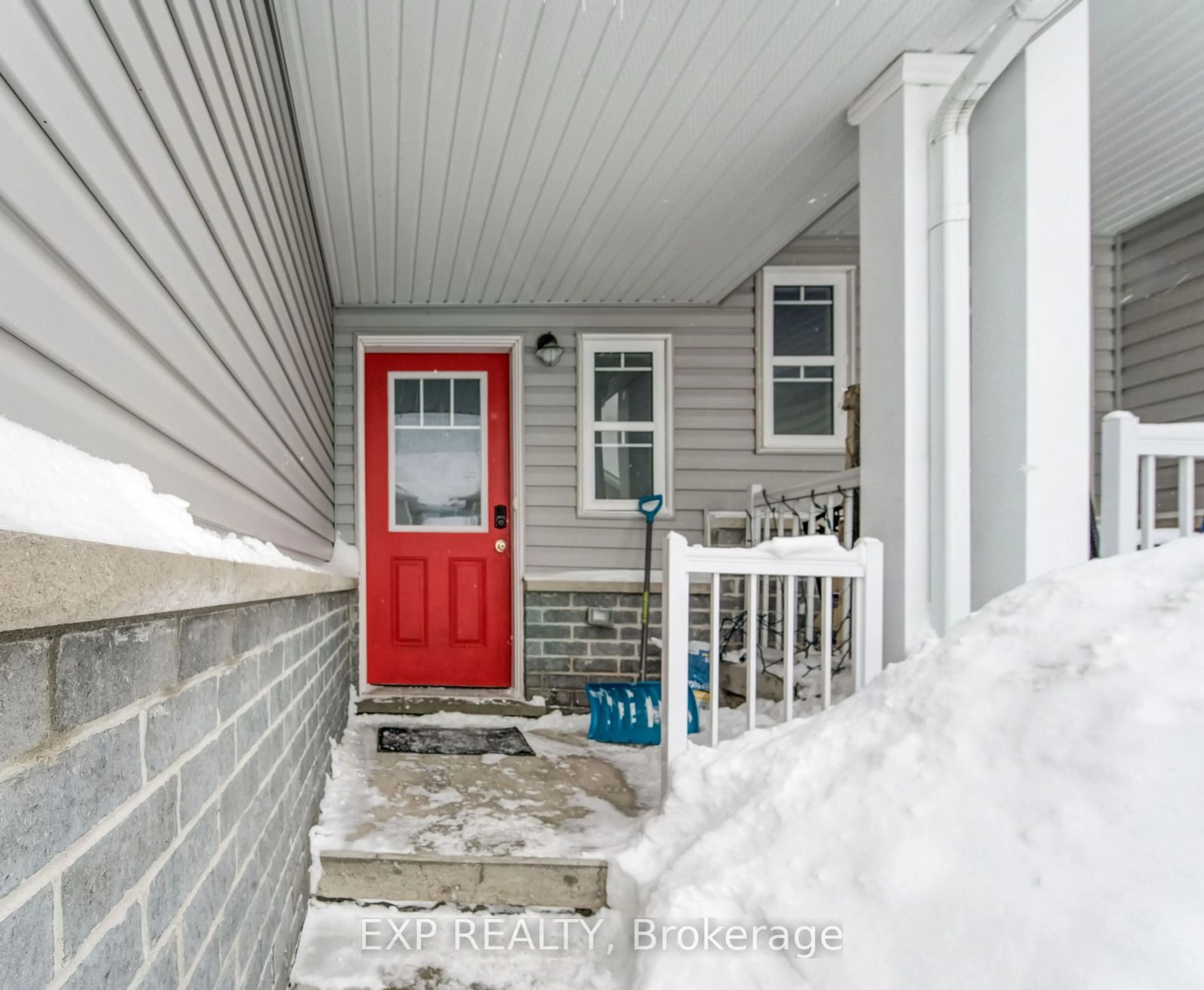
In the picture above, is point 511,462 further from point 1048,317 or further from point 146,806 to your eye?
point 146,806

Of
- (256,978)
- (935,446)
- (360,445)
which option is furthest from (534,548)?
(256,978)

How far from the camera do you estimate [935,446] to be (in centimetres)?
205

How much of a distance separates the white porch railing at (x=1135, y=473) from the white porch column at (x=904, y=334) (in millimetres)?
468

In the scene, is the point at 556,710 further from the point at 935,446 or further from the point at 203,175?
the point at 203,175

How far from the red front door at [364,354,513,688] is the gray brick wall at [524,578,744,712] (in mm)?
191

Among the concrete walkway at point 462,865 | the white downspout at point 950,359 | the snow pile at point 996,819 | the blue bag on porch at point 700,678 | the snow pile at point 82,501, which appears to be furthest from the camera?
the blue bag on porch at point 700,678

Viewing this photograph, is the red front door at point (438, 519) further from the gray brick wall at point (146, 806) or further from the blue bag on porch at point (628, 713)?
the gray brick wall at point (146, 806)

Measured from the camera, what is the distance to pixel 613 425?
13.1 ft

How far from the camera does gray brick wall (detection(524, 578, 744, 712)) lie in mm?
3865

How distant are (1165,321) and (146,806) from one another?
4.66m

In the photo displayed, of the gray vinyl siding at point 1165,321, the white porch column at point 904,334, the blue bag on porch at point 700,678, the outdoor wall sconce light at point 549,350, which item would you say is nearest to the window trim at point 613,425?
the outdoor wall sconce light at point 549,350

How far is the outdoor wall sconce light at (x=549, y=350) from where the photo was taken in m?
3.86

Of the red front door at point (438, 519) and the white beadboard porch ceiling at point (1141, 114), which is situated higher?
the white beadboard porch ceiling at point (1141, 114)

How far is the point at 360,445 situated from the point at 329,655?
153cm
